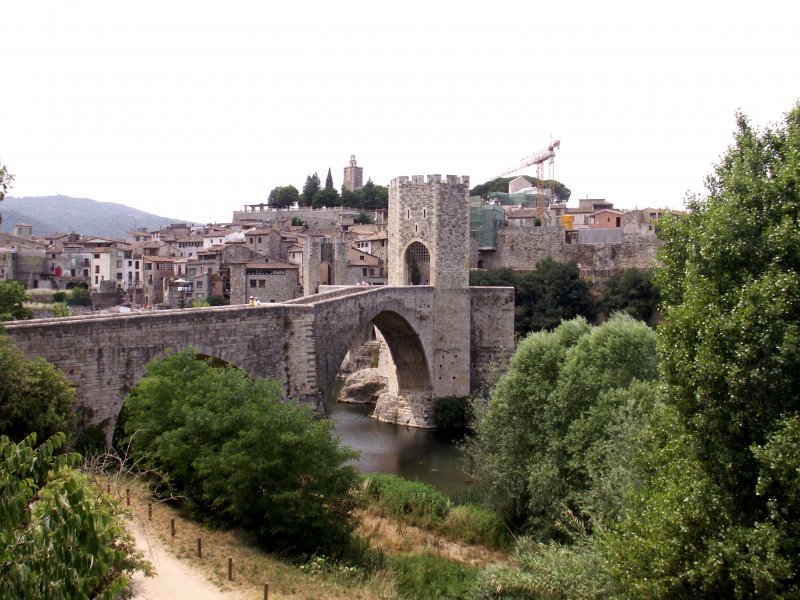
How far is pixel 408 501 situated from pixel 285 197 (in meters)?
76.6

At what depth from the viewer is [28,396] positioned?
41.3 feet

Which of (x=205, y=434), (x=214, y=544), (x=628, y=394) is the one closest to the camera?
(x=214, y=544)

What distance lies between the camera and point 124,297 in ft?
201

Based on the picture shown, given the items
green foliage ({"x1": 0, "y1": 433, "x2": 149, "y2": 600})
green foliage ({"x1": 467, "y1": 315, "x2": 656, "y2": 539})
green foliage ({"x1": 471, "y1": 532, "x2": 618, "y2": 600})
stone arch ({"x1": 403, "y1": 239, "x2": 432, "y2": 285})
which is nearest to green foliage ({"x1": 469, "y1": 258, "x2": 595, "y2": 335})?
stone arch ({"x1": 403, "y1": 239, "x2": 432, "y2": 285})

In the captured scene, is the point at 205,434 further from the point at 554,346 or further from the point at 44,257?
the point at 44,257

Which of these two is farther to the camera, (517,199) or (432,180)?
(517,199)

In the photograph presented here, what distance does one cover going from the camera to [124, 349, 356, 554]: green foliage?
13203mm

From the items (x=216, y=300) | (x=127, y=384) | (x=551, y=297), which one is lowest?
(x=127, y=384)

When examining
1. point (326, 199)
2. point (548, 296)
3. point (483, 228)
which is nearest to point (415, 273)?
point (548, 296)

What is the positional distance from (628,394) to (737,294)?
8.21 meters

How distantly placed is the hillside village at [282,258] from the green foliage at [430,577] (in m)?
37.2

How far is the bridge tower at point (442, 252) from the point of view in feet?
105

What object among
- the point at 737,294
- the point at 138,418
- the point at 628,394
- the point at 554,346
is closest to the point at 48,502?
the point at 737,294

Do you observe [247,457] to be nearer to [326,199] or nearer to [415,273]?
[415,273]
